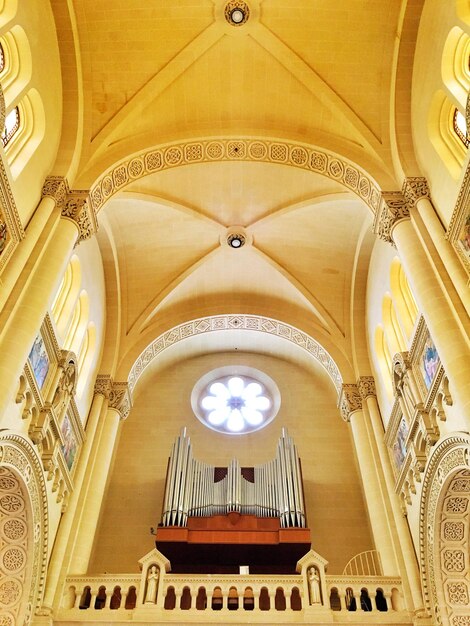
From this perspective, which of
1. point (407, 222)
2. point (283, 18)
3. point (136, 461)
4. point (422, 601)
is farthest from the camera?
point (136, 461)

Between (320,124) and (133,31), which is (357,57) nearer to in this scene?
(320,124)

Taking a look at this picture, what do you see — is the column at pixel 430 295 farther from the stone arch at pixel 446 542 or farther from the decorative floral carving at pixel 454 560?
the decorative floral carving at pixel 454 560

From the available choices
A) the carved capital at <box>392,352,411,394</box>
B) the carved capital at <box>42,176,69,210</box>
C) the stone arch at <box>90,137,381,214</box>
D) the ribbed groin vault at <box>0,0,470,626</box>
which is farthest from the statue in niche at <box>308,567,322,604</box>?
the carved capital at <box>42,176,69,210</box>

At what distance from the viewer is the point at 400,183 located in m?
11.5

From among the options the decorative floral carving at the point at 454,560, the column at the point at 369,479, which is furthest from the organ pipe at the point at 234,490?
the decorative floral carving at the point at 454,560

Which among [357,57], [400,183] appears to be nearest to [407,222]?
[400,183]

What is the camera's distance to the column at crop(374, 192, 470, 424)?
8133 mm

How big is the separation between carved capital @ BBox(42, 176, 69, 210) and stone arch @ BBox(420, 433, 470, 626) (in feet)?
26.7

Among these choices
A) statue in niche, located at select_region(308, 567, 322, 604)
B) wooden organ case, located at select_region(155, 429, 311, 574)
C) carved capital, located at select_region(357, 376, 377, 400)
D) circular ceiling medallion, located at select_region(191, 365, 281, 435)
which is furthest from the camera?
circular ceiling medallion, located at select_region(191, 365, 281, 435)

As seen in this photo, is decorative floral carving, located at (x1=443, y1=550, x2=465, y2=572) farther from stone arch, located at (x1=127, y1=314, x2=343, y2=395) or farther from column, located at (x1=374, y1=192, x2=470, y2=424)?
stone arch, located at (x1=127, y1=314, x2=343, y2=395)

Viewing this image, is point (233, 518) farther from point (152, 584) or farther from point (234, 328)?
point (234, 328)

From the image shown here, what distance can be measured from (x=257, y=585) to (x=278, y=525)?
2.05 m

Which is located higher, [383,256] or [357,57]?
[357,57]

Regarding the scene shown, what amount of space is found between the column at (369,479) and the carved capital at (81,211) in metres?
7.42
